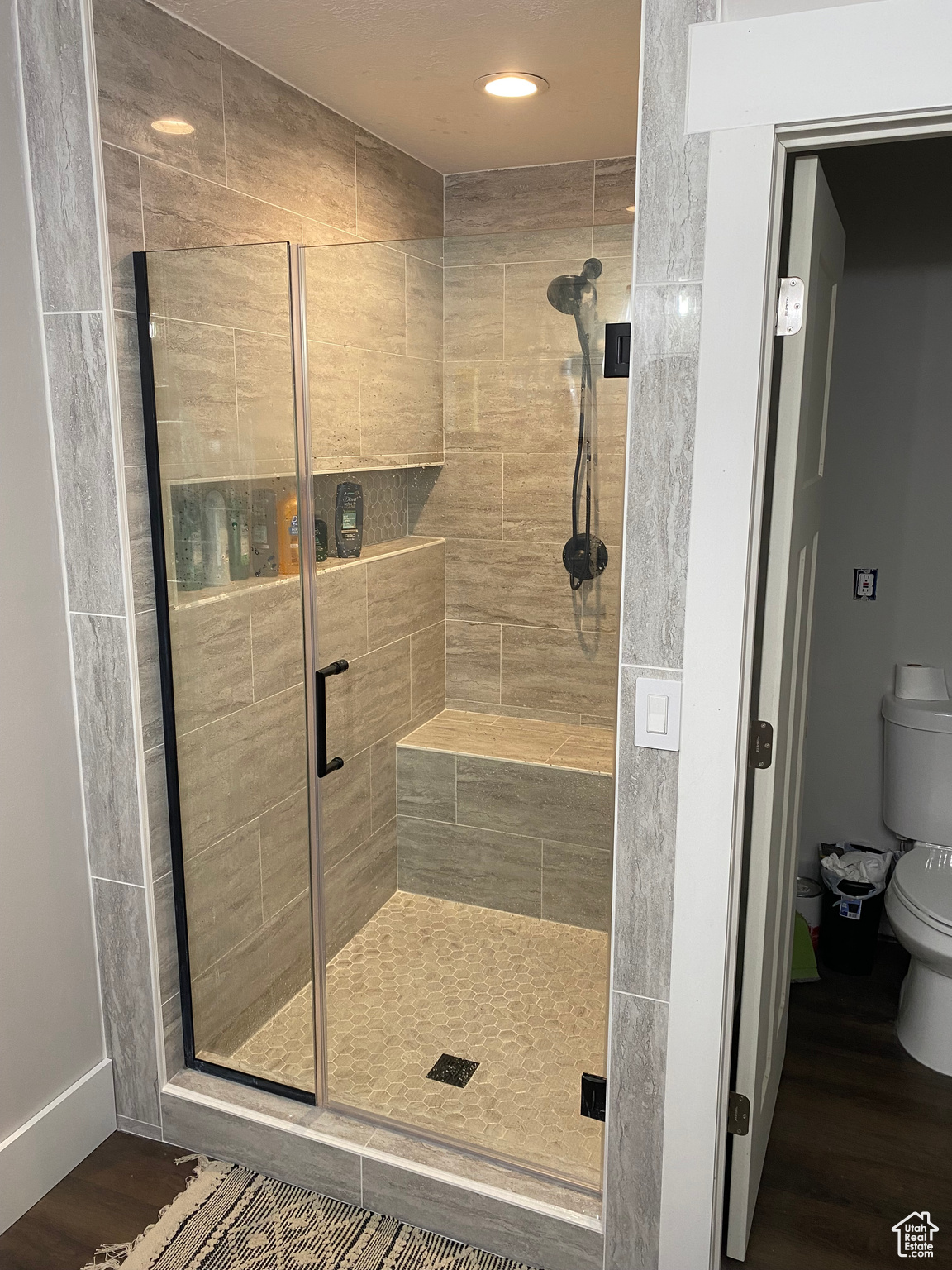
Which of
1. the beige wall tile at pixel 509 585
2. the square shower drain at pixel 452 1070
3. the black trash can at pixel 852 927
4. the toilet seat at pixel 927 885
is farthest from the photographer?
the black trash can at pixel 852 927

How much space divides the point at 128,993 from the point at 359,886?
56 cm

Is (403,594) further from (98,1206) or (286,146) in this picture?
(98,1206)

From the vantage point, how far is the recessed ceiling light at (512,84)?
2.14 meters

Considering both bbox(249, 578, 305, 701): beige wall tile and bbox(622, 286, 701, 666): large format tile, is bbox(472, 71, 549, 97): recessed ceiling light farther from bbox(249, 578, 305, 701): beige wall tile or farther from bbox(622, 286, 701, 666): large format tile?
bbox(249, 578, 305, 701): beige wall tile

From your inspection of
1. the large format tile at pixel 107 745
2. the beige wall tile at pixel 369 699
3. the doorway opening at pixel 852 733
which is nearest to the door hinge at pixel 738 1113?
the doorway opening at pixel 852 733

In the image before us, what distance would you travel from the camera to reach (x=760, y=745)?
1.62 meters

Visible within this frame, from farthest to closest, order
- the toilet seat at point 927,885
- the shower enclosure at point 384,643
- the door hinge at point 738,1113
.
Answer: the toilet seat at point 927,885 → the shower enclosure at point 384,643 → the door hinge at point 738,1113

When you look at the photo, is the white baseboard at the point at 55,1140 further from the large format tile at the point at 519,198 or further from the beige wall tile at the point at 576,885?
the large format tile at the point at 519,198

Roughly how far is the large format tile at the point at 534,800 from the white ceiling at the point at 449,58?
1.45 meters

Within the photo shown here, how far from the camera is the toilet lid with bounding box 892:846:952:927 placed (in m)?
2.38

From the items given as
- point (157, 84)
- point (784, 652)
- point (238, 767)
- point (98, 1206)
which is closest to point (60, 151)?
point (157, 84)

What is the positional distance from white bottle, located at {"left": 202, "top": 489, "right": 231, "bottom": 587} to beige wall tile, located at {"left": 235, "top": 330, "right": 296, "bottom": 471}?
0.41 feet

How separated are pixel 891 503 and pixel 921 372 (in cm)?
38

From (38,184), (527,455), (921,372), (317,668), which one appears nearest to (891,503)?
(921,372)
